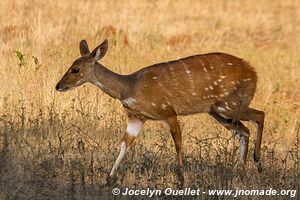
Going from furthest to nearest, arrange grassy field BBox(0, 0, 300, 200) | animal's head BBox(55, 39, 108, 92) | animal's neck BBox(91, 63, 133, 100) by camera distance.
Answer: animal's neck BBox(91, 63, 133, 100), animal's head BBox(55, 39, 108, 92), grassy field BBox(0, 0, 300, 200)

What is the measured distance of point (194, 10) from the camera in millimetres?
22672

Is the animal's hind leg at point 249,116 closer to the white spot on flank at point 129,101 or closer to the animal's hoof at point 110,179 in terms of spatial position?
the white spot on flank at point 129,101

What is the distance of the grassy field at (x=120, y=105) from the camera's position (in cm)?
866

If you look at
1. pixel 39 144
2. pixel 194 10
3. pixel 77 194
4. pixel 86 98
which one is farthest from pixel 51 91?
pixel 194 10

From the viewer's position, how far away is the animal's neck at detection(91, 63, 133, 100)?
9586 mm

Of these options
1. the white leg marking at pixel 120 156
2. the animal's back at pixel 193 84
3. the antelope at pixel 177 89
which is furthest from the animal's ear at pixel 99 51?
the white leg marking at pixel 120 156

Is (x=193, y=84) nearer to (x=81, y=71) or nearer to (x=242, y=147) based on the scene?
(x=242, y=147)

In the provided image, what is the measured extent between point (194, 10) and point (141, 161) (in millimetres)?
13768

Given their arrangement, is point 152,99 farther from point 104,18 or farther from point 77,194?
point 104,18

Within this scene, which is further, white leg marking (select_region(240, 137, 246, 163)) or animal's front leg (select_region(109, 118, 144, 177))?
white leg marking (select_region(240, 137, 246, 163))

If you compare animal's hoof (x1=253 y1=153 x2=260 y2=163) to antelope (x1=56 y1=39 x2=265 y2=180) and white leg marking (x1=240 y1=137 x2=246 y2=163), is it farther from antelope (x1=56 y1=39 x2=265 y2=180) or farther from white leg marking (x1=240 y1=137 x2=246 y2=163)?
white leg marking (x1=240 y1=137 x2=246 y2=163)

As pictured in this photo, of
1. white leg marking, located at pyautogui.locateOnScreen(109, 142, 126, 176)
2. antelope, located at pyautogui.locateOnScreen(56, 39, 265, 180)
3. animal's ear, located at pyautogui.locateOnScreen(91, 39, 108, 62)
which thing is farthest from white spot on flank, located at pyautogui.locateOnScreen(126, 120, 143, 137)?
animal's ear, located at pyautogui.locateOnScreen(91, 39, 108, 62)

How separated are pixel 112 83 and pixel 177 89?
2.49 ft

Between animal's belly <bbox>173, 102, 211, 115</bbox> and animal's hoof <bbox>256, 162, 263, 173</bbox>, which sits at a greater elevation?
animal's belly <bbox>173, 102, 211, 115</bbox>
